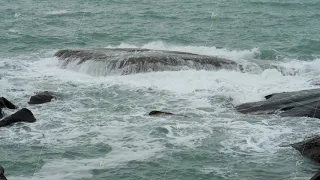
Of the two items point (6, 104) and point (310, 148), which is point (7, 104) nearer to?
point (6, 104)

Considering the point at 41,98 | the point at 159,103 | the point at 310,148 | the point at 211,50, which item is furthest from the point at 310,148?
the point at 211,50

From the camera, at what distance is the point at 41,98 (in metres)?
19.7

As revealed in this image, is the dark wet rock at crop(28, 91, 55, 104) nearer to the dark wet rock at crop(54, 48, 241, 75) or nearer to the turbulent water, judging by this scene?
the turbulent water

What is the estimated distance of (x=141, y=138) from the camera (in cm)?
1554

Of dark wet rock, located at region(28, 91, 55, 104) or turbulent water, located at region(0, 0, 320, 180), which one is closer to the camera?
turbulent water, located at region(0, 0, 320, 180)

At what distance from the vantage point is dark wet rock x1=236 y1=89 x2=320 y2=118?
17.4 m

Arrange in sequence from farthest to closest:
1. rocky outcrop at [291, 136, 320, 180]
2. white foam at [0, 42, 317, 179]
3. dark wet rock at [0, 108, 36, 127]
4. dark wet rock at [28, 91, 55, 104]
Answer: dark wet rock at [28, 91, 55, 104] < dark wet rock at [0, 108, 36, 127] < white foam at [0, 42, 317, 179] < rocky outcrop at [291, 136, 320, 180]

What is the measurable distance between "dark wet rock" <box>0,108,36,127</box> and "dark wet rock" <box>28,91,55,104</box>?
2333mm

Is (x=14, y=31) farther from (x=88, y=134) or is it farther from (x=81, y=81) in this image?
(x=88, y=134)

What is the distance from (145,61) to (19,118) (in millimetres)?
8855

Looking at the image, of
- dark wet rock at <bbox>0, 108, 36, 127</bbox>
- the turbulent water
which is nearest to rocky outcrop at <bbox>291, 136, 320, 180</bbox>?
the turbulent water

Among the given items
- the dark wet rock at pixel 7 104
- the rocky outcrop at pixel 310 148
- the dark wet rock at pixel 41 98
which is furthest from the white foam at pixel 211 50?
the rocky outcrop at pixel 310 148

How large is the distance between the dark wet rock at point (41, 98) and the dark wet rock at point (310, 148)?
9.44 metres

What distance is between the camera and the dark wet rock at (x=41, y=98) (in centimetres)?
1952
